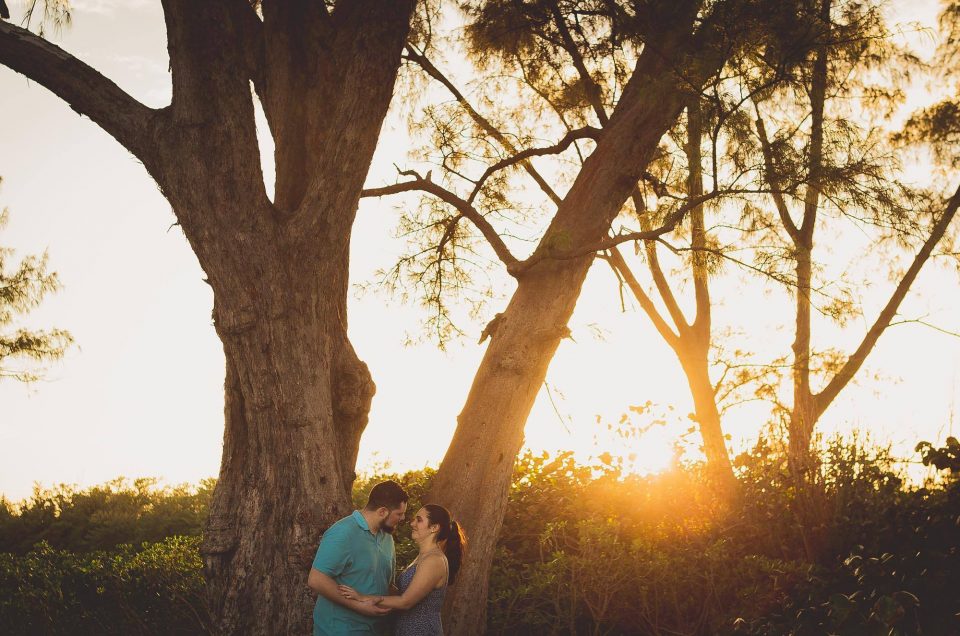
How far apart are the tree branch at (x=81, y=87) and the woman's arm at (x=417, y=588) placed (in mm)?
3162

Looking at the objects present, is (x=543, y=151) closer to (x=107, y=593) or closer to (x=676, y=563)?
(x=676, y=563)

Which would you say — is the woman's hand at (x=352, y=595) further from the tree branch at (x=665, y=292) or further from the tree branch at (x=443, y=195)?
the tree branch at (x=665, y=292)

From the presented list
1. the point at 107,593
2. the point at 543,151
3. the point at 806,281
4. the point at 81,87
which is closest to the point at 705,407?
the point at 806,281

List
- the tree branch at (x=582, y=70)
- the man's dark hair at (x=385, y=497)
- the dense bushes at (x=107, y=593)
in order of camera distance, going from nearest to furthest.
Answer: the man's dark hair at (x=385, y=497) < the dense bushes at (x=107, y=593) < the tree branch at (x=582, y=70)

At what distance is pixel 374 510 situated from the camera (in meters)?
4.13

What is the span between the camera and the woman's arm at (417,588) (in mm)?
3951

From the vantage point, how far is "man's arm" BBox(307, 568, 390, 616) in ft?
12.6

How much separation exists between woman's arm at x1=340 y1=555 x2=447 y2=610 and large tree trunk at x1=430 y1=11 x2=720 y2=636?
1.41m

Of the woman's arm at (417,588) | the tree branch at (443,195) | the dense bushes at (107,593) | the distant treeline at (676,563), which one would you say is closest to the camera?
the woman's arm at (417,588)

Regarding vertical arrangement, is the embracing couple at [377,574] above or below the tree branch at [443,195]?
below

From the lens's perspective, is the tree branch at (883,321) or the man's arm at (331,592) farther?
the tree branch at (883,321)

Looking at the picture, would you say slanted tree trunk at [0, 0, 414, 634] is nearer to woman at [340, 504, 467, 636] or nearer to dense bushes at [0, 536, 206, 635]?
woman at [340, 504, 467, 636]

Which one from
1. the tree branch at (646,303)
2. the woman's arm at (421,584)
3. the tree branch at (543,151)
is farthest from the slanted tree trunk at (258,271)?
the tree branch at (646,303)

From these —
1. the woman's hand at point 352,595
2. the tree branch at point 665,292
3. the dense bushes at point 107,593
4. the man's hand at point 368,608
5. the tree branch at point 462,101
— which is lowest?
the dense bushes at point 107,593
